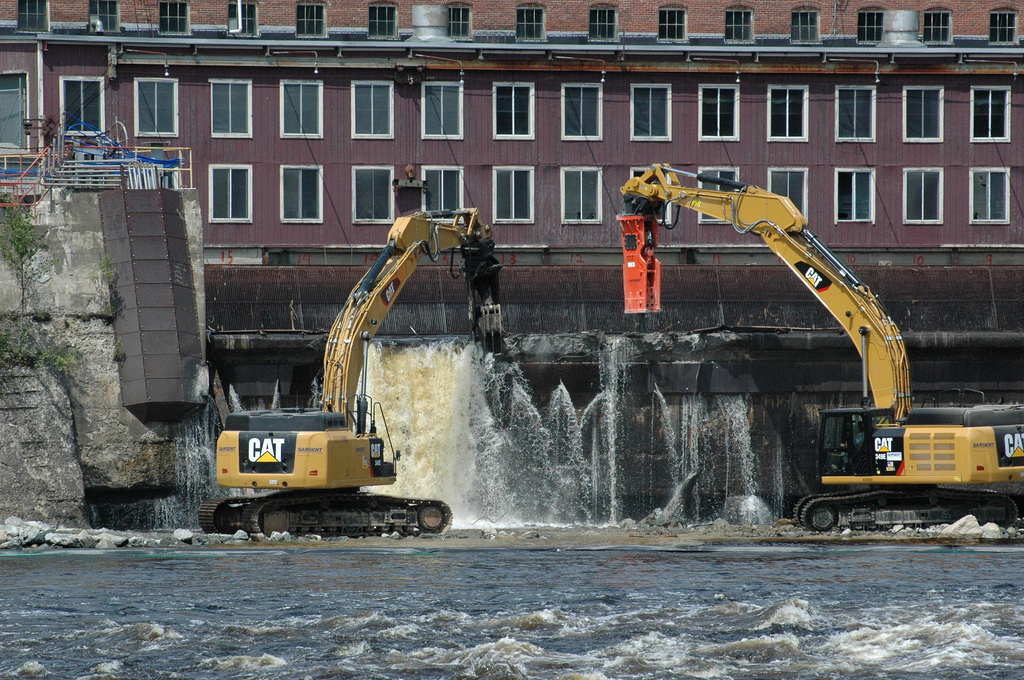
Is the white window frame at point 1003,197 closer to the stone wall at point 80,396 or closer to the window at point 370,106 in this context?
the window at point 370,106

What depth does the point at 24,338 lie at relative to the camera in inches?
1286

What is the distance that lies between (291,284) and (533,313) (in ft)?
25.4

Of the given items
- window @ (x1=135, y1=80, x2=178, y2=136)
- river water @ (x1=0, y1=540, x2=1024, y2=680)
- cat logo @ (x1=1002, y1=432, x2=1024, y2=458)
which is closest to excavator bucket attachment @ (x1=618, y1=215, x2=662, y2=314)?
cat logo @ (x1=1002, y1=432, x2=1024, y2=458)

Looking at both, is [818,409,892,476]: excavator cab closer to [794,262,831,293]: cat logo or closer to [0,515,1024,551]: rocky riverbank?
[0,515,1024,551]: rocky riverbank

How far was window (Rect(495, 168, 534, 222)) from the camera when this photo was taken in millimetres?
46222

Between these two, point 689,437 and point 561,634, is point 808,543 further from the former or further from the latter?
point 561,634

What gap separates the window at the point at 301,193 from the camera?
45531 millimetres

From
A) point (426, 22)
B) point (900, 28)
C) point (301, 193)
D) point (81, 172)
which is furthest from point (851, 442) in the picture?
point (426, 22)

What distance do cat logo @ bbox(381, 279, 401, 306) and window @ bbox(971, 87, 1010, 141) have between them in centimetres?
2447

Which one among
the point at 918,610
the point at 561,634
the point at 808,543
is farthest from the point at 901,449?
the point at 561,634

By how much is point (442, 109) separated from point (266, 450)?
19971 millimetres

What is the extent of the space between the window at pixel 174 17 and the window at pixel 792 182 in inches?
830

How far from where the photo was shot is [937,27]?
1874 inches

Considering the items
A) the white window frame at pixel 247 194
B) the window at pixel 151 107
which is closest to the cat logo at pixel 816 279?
the white window frame at pixel 247 194
